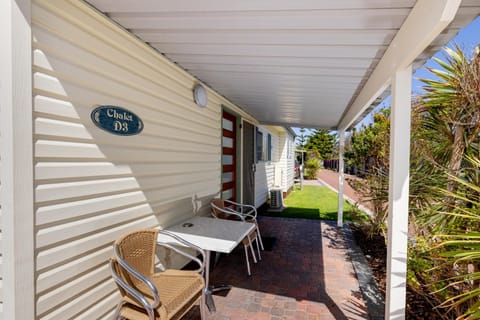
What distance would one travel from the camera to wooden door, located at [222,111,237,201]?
Result: 5.11 m

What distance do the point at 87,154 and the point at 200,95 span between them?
6.56 feet

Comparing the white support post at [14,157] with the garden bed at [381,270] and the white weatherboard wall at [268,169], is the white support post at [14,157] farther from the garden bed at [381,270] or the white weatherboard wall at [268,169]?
the white weatherboard wall at [268,169]

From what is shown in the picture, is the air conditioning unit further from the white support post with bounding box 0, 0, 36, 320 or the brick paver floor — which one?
the white support post with bounding box 0, 0, 36, 320

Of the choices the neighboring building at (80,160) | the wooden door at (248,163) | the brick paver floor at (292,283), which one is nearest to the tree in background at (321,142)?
the wooden door at (248,163)

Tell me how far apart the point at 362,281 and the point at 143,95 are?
337cm

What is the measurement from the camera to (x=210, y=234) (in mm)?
2791

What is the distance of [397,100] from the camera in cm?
191

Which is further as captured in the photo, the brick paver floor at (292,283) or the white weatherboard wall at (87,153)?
the brick paver floor at (292,283)

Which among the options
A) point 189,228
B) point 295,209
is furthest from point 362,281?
point 295,209

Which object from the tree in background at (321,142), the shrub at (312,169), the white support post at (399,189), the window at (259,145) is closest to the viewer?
the white support post at (399,189)

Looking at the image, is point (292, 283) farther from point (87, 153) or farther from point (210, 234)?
point (87, 153)

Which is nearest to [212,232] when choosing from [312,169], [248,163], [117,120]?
[117,120]

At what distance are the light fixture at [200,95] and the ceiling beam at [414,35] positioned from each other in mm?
2178

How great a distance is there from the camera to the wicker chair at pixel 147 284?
169 cm
